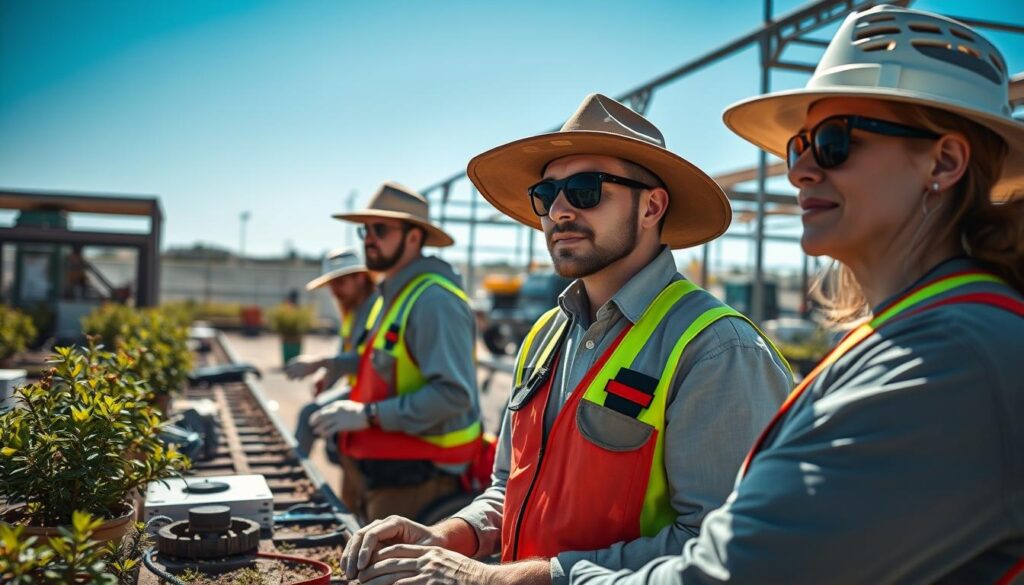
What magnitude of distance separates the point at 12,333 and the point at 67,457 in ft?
22.2

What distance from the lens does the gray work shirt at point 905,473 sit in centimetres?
120

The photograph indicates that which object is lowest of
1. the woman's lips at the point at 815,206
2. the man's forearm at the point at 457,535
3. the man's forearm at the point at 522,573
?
the man's forearm at the point at 457,535

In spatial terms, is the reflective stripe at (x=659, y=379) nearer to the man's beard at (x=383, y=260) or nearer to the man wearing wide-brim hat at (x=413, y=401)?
the man wearing wide-brim hat at (x=413, y=401)

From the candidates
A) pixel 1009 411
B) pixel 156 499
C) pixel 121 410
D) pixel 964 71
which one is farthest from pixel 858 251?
pixel 156 499

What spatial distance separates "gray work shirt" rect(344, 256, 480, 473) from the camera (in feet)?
14.6

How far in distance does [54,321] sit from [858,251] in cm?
1426

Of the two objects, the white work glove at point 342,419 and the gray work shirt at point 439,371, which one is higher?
the gray work shirt at point 439,371

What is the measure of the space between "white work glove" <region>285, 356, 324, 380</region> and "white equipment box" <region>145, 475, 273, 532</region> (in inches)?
94.3

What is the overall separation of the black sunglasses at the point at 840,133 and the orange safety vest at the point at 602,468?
2.24ft

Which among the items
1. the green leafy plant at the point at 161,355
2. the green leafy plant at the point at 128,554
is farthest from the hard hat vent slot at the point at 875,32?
the green leafy plant at the point at 161,355

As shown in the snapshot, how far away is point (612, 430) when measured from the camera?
6.99 ft

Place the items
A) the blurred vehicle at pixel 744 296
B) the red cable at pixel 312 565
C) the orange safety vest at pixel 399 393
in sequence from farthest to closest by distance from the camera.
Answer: the blurred vehicle at pixel 744 296 → the orange safety vest at pixel 399 393 → the red cable at pixel 312 565

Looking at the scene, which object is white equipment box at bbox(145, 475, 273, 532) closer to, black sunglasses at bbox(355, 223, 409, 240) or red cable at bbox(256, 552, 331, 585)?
red cable at bbox(256, 552, 331, 585)

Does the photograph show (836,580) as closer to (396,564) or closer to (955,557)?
(955,557)
